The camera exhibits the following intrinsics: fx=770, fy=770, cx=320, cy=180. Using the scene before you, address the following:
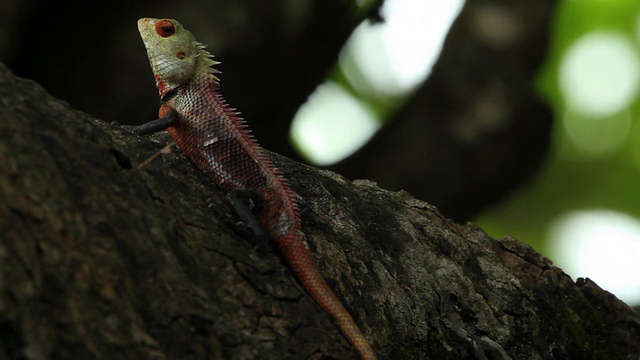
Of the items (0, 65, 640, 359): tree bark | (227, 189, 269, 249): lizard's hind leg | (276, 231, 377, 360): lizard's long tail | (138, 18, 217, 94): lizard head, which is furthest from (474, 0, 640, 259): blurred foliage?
(276, 231, 377, 360): lizard's long tail

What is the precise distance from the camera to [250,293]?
2652mm

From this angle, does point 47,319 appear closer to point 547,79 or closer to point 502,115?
point 502,115

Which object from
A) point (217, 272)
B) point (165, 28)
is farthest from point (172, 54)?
point (217, 272)

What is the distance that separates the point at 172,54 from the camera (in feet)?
14.1

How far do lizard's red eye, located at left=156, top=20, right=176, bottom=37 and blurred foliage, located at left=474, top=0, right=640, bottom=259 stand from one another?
3.49 metres

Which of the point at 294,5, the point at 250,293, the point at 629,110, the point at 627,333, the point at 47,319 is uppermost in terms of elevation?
the point at 629,110

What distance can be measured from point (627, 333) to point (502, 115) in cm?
294

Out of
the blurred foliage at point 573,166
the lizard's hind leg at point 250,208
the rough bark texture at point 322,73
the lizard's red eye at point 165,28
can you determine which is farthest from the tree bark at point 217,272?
the blurred foliage at point 573,166

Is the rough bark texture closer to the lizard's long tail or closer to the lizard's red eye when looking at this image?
the lizard's red eye

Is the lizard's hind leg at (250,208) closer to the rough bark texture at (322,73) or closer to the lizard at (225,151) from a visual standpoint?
the lizard at (225,151)

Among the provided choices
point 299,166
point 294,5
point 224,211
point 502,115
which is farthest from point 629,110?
point 224,211

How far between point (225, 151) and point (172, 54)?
0.83 meters

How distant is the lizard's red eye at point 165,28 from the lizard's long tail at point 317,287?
1.65 m

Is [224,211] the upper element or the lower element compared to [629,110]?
lower
